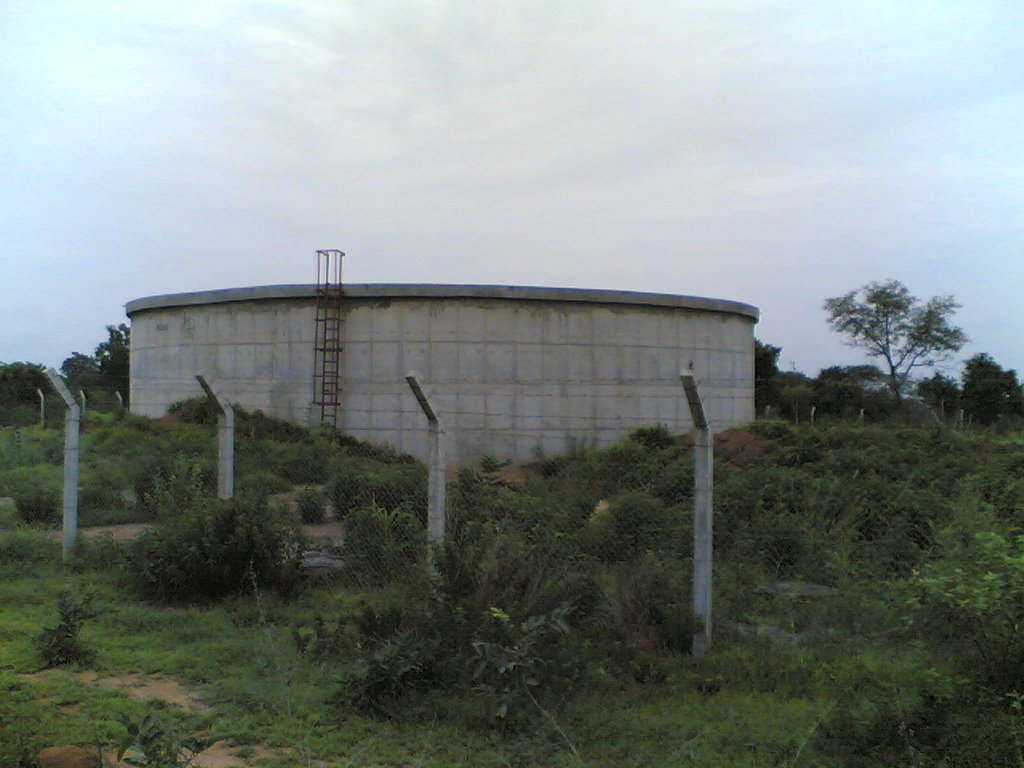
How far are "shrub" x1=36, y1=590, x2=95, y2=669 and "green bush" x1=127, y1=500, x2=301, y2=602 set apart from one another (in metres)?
1.46

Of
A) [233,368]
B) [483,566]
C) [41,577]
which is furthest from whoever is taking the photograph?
[233,368]

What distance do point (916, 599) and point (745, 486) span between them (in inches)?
211

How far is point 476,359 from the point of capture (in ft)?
67.2

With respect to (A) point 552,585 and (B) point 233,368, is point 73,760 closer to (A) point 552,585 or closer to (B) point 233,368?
(A) point 552,585

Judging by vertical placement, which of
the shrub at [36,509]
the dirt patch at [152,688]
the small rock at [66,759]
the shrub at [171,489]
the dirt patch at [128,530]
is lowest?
the dirt patch at [152,688]

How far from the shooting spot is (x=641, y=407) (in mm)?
20875

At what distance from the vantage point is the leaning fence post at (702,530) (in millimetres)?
5707

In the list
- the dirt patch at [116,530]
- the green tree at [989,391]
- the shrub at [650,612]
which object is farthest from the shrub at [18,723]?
the green tree at [989,391]

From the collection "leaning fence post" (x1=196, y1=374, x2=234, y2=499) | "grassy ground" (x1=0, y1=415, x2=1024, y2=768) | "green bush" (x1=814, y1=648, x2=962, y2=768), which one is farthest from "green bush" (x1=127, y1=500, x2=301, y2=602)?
"green bush" (x1=814, y1=648, x2=962, y2=768)

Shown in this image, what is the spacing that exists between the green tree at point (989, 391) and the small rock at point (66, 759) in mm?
29804

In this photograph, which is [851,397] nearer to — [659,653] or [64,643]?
[659,653]

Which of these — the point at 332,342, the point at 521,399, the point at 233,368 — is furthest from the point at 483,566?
the point at 233,368

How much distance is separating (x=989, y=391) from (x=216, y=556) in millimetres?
33771

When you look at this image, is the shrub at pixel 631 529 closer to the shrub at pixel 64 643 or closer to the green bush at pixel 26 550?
the shrub at pixel 64 643
